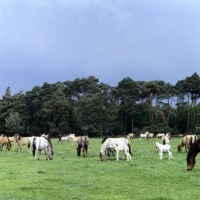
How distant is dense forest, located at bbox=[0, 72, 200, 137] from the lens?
70.6 meters

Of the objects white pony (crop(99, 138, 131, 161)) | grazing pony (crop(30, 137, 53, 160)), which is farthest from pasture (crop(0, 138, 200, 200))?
grazing pony (crop(30, 137, 53, 160))

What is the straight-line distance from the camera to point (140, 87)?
78.1 m

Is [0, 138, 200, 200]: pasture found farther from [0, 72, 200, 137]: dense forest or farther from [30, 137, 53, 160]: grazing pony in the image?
[0, 72, 200, 137]: dense forest

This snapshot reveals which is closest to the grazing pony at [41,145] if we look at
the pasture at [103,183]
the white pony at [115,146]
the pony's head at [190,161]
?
the white pony at [115,146]

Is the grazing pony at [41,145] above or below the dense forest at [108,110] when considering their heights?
below

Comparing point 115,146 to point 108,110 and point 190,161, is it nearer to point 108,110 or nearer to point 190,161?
point 190,161

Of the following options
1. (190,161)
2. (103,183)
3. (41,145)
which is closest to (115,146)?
(41,145)

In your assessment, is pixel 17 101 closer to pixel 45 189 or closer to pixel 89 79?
pixel 89 79

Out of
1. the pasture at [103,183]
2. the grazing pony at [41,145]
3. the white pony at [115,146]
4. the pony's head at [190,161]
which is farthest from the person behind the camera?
the grazing pony at [41,145]

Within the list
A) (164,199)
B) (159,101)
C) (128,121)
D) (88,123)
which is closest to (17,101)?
(88,123)

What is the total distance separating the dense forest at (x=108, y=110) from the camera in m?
70.6

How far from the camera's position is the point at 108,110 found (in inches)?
2758

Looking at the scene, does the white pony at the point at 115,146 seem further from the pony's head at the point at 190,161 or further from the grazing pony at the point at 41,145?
the pony's head at the point at 190,161

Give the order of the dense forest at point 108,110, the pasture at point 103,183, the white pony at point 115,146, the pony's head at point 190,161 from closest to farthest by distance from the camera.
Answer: the pasture at point 103,183
the pony's head at point 190,161
the white pony at point 115,146
the dense forest at point 108,110
